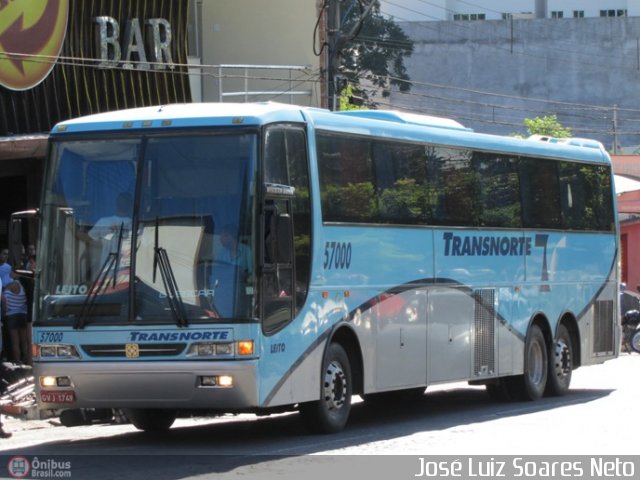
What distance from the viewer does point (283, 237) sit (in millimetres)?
12500

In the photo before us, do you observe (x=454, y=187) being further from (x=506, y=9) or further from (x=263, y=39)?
(x=506, y=9)

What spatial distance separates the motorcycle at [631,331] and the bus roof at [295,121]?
516 inches

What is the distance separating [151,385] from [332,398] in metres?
2.23

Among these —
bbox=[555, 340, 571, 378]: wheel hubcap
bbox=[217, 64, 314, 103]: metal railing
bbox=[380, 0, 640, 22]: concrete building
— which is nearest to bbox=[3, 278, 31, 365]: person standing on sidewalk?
bbox=[555, 340, 571, 378]: wheel hubcap

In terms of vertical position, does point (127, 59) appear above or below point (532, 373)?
above

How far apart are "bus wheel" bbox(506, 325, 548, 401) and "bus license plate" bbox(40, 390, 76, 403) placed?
7584mm

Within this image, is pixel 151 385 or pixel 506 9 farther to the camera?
pixel 506 9

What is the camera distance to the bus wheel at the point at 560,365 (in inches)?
748

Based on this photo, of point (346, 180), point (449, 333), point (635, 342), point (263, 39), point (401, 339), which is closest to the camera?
point (346, 180)

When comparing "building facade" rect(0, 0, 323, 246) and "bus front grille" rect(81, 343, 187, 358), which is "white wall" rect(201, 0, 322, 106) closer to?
"building facade" rect(0, 0, 323, 246)

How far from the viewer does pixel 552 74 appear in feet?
240

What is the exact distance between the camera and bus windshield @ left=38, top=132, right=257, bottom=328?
12305 mm

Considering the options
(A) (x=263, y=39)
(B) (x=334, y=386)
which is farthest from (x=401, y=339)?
(A) (x=263, y=39)

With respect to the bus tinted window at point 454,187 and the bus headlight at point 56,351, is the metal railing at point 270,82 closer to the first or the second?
the bus tinted window at point 454,187
